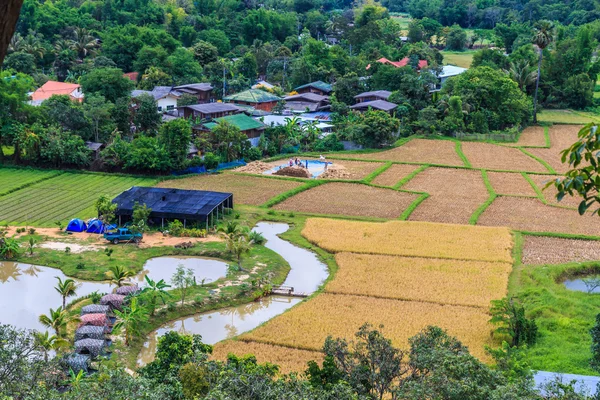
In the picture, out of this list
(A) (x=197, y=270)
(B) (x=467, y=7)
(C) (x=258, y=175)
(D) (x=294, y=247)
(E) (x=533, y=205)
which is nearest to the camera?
(A) (x=197, y=270)

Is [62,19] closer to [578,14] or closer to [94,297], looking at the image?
[94,297]

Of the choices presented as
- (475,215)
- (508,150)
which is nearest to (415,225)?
(475,215)

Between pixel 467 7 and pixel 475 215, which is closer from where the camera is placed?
pixel 475 215

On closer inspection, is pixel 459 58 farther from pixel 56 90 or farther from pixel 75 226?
pixel 75 226

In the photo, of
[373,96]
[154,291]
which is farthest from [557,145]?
[154,291]

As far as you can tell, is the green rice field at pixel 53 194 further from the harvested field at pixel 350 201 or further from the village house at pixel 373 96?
the village house at pixel 373 96

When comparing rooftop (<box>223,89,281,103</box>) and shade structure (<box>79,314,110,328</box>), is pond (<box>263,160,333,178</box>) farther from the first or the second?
shade structure (<box>79,314,110,328</box>)
